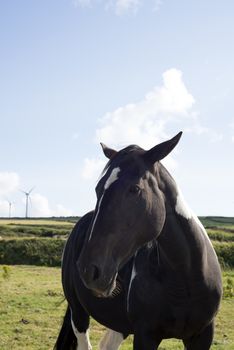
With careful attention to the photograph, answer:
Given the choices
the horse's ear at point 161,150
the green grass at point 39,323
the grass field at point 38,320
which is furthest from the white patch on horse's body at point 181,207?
the green grass at point 39,323

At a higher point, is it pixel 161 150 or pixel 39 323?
pixel 161 150

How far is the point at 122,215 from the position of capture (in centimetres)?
318

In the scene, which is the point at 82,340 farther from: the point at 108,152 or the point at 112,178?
the point at 112,178

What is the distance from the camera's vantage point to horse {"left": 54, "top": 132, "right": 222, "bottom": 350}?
10.3 feet

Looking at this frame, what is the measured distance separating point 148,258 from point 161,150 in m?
1.14

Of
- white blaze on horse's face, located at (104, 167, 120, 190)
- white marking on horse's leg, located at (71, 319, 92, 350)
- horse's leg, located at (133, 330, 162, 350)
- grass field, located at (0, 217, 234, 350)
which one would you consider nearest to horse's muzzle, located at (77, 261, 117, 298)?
white blaze on horse's face, located at (104, 167, 120, 190)

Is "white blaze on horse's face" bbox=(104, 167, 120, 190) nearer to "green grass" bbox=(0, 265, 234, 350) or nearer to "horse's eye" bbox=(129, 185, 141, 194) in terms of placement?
"horse's eye" bbox=(129, 185, 141, 194)

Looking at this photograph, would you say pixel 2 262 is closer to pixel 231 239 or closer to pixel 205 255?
pixel 231 239

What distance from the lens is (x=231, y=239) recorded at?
143ft

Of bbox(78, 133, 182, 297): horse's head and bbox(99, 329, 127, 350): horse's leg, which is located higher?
bbox(78, 133, 182, 297): horse's head

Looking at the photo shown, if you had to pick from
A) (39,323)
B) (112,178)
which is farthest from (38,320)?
(112,178)

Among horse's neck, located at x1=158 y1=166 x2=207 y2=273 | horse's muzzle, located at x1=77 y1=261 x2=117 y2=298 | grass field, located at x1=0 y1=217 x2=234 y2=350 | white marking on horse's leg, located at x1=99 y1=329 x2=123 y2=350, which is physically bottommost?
grass field, located at x1=0 y1=217 x2=234 y2=350

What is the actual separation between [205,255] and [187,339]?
0.81 m

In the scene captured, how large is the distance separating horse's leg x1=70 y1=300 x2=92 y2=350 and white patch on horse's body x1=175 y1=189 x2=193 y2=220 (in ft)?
8.67
